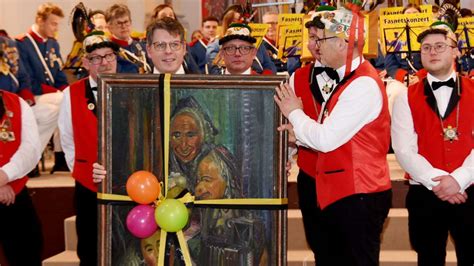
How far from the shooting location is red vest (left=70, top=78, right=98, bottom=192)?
5062 mm

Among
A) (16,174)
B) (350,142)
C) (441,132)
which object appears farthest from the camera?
(16,174)

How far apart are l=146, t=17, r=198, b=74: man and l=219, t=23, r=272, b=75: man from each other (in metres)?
1.03

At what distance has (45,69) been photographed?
8.41 metres

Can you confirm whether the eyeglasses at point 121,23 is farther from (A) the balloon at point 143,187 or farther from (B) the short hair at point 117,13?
(A) the balloon at point 143,187

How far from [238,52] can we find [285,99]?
6.09 ft

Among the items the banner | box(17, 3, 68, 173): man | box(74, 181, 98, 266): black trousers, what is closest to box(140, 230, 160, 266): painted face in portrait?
box(74, 181, 98, 266): black trousers

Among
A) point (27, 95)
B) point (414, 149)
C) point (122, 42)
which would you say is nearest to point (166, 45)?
point (414, 149)

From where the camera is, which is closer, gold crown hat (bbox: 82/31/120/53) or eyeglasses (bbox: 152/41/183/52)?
eyeglasses (bbox: 152/41/183/52)

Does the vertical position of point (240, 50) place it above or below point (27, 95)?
above

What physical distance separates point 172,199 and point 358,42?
3.68 feet

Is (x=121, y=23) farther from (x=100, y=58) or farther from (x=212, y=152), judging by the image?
(x=212, y=152)

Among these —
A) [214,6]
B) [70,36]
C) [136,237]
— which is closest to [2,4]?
[70,36]

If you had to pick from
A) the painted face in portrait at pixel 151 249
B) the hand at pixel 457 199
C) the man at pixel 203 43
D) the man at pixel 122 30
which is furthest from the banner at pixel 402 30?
Result: the painted face in portrait at pixel 151 249

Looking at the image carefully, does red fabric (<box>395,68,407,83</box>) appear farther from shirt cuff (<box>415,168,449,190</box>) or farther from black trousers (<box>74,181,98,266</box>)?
black trousers (<box>74,181,98,266</box>)
